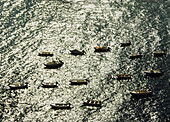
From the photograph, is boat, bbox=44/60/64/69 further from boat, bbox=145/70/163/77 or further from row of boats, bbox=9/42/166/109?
boat, bbox=145/70/163/77

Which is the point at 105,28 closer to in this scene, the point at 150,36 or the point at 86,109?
the point at 150,36

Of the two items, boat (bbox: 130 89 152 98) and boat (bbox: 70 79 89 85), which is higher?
boat (bbox: 70 79 89 85)

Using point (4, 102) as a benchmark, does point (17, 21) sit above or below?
above

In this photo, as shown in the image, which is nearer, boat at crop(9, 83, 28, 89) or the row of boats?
the row of boats

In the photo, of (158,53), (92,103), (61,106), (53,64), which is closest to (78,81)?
(92,103)

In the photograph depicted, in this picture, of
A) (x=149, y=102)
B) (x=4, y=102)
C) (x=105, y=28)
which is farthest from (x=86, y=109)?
(x=105, y=28)

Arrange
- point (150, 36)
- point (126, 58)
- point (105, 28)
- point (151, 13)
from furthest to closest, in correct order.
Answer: point (151, 13), point (105, 28), point (150, 36), point (126, 58)

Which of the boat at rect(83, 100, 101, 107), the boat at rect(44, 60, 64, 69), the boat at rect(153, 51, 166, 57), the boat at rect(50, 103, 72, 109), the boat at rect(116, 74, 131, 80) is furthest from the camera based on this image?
the boat at rect(153, 51, 166, 57)

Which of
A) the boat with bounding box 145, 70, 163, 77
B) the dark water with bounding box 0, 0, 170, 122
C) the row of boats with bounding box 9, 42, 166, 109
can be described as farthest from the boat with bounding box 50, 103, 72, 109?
the boat with bounding box 145, 70, 163, 77

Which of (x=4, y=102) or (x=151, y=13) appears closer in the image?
(x=4, y=102)
